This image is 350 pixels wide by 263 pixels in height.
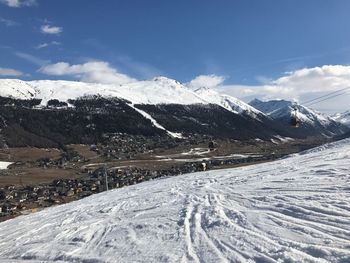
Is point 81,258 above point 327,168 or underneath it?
underneath

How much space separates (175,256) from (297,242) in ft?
12.9

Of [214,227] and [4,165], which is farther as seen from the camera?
[4,165]

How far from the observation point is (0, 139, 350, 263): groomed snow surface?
51.2 feet

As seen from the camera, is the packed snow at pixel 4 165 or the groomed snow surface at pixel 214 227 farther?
the packed snow at pixel 4 165

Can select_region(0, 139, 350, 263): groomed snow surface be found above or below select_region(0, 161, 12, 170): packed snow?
below

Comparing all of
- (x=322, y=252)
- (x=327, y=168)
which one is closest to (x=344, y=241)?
(x=322, y=252)

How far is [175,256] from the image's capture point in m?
16.2

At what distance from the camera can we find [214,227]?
18.8 m

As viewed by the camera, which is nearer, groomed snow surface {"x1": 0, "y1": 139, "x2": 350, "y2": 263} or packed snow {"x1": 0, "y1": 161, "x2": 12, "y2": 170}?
groomed snow surface {"x1": 0, "y1": 139, "x2": 350, "y2": 263}

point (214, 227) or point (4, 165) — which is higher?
point (4, 165)

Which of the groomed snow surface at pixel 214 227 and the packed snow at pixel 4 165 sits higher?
the packed snow at pixel 4 165

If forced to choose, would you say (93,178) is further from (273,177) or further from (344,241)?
(344,241)

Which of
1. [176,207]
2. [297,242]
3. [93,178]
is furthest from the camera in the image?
[93,178]

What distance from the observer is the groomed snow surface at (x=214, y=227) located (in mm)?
15602
